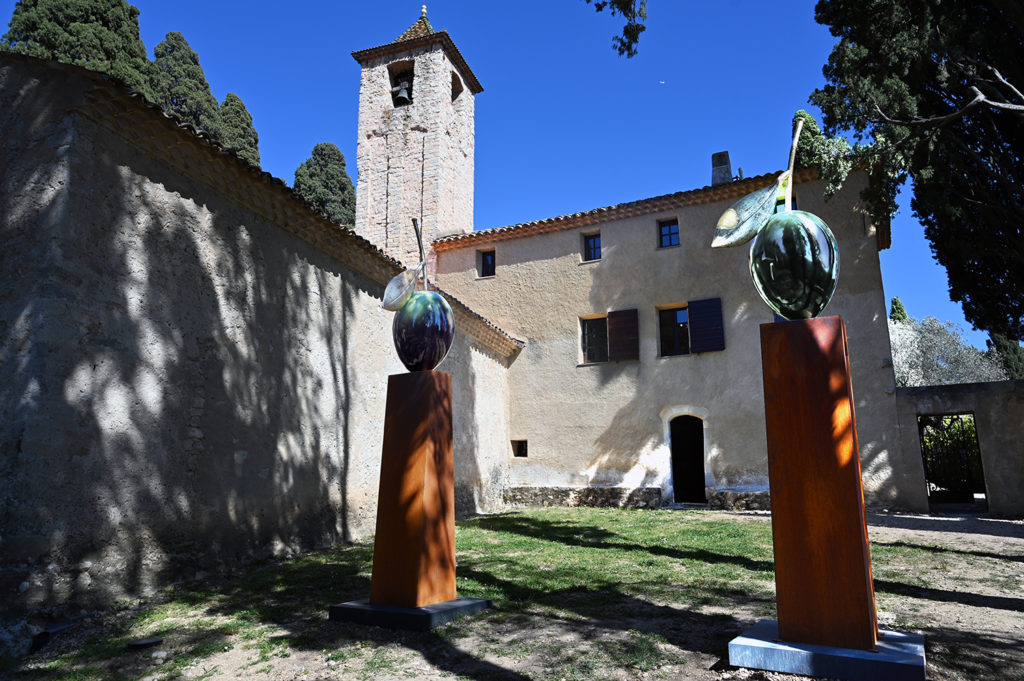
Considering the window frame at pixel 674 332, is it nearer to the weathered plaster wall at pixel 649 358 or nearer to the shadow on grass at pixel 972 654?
the weathered plaster wall at pixel 649 358

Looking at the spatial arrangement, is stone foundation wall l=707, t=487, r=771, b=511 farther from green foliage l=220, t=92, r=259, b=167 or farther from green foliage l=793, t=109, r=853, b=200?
green foliage l=220, t=92, r=259, b=167

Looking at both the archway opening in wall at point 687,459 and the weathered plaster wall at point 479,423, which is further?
the archway opening in wall at point 687,459

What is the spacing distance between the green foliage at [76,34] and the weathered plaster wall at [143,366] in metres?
13.1

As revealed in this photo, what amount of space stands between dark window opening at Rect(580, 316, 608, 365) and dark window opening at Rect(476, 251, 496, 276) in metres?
3.35

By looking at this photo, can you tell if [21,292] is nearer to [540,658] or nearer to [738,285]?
[540,658]

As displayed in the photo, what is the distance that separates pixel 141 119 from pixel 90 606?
447 centimetres

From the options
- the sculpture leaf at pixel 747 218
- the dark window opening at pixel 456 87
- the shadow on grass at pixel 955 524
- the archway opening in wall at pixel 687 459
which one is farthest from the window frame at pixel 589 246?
the sculpture leaf at pixel 747 218

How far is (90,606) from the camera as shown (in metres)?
4.85

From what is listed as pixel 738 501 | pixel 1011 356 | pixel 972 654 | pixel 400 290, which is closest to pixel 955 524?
pixel 738 501

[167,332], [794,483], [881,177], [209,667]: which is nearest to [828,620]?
[794,483]

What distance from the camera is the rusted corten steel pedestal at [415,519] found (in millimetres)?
4387

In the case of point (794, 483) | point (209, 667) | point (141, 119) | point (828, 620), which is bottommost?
point (209, 667)

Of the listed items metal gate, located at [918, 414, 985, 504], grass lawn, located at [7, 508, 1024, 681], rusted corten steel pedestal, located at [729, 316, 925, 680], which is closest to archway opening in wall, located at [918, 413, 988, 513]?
metal gate, located at [918, 414, 985, 504]

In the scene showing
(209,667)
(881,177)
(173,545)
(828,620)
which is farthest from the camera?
(881,177)
